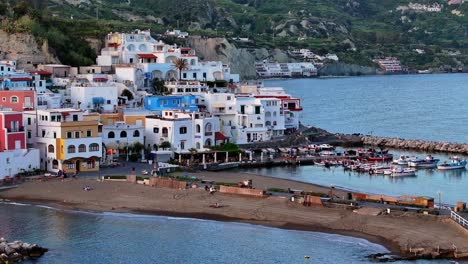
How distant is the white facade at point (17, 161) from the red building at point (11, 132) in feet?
1.00

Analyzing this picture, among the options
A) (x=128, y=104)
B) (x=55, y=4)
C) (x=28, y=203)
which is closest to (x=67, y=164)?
(x=28, y=203)

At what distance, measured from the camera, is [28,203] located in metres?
40.5

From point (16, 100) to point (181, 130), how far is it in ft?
26.4

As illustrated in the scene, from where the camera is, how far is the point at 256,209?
37.8 m

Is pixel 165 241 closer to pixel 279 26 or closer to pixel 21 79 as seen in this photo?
pixel 21 79

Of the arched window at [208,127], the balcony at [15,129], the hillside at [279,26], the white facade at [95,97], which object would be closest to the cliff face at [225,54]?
the hillside at [279,26]

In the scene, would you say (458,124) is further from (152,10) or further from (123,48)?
(152,10)

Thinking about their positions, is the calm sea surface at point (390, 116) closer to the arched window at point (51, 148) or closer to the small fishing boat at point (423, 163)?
the small fishing boat at point (423, 163)

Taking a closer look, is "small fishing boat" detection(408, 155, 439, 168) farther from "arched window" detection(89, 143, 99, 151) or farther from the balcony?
the balcony

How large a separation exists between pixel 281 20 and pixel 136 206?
137939mm

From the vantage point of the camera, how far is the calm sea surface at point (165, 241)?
31.9 metres

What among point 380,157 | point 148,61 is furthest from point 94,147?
point 148,61

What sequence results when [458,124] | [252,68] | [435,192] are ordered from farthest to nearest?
[252,68], [458,124], [435,192]

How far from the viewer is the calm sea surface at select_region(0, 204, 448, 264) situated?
1254 inches
